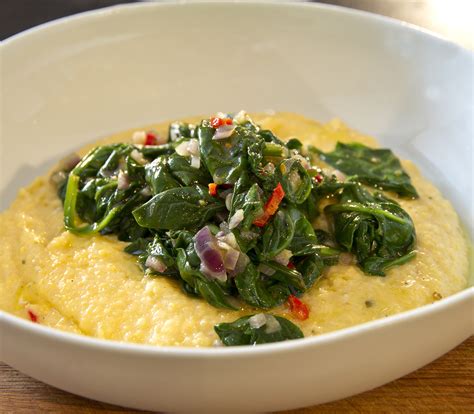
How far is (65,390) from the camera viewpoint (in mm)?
3367

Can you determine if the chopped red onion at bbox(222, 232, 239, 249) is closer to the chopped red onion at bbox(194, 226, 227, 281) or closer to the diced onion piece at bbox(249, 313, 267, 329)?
the chopped red onion at bbox(194, 226, 227, 281)

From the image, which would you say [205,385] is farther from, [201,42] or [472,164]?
[201,42]

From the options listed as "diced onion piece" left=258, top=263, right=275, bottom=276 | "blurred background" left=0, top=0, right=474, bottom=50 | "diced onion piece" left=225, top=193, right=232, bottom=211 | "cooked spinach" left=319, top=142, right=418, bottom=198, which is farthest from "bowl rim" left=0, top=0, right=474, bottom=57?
"diced onion piece" left=258, top=263, right=275, bottom=276

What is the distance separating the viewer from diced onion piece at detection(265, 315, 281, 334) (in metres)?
3.74

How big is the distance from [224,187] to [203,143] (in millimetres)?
346

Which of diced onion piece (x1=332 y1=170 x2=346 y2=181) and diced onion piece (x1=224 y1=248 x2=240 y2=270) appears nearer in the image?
diced onion piece (x1=224 y1=248 x2=240 y2=270)

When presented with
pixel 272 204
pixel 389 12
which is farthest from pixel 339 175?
pixel 389 12

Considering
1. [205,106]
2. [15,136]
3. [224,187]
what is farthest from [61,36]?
[224,187]

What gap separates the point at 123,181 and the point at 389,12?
4862 millimetres

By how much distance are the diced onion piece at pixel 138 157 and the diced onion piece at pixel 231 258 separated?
1.29 m

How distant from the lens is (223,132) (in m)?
4.48

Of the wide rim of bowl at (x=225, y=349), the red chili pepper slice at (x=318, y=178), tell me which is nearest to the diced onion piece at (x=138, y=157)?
the red chili pepper slice at (x=318, y=178)

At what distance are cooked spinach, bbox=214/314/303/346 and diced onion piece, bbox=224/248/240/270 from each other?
37 centimetres

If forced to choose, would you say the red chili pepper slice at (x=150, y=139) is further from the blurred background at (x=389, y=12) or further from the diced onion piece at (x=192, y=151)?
the blurred background at (x=389, y=12)
